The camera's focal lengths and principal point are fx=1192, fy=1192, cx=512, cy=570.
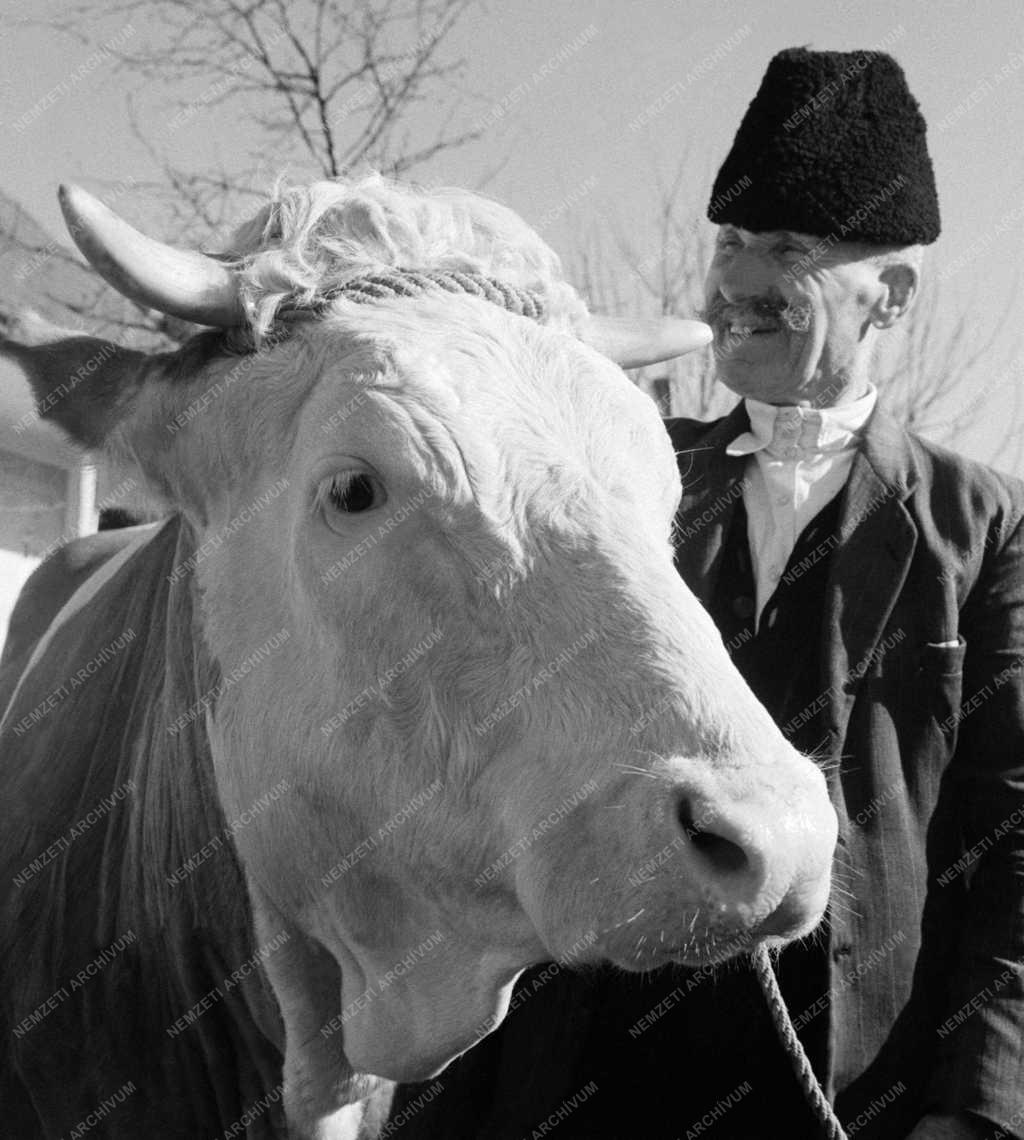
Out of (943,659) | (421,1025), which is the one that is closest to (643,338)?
(943,659)

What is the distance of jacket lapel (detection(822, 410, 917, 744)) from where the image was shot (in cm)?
279

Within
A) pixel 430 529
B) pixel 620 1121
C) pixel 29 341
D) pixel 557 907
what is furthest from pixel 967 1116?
pixel 29 341

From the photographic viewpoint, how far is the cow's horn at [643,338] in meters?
2.67

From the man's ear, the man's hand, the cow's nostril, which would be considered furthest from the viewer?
the man's ear

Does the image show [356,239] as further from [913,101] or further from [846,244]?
[913,101]

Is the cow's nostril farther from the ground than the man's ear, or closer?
closer

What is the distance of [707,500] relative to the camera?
3102 mm

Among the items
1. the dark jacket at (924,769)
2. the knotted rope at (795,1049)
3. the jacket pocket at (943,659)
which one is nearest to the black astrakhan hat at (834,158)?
the dark jacket at (924,769)

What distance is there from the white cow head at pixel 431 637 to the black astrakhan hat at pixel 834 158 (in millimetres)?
1029

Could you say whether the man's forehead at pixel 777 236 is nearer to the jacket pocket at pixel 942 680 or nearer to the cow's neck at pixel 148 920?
the jacket pocket at pixel 942 680

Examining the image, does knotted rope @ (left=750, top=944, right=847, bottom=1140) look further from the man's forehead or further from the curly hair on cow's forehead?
the man's forehead

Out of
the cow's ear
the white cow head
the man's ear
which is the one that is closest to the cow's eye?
the white cow head

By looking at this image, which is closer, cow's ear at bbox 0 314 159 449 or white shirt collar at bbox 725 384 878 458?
cow's ear at bbox 0 314 159 449

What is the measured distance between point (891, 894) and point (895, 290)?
162cm
